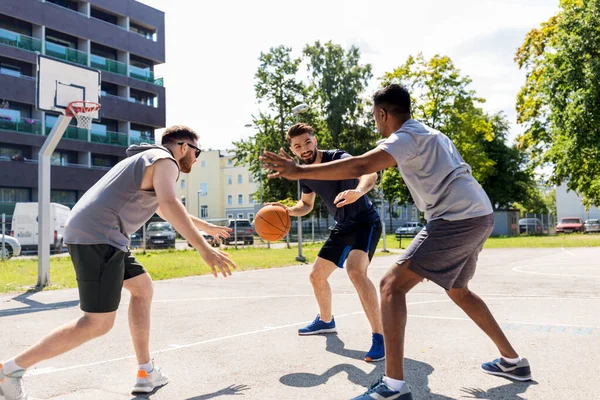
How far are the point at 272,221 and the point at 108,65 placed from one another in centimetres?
4235

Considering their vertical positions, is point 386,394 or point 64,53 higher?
point 64,53

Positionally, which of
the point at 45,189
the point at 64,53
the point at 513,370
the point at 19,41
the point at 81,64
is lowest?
the point at 513,370

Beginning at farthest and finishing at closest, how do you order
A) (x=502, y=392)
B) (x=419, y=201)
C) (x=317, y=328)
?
(x=317, y=328) → (x=419, y=201) → (x=502, y=392)

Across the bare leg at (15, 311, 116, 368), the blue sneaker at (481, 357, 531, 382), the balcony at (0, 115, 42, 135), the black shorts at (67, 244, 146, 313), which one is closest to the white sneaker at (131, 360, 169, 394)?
the bare leg at (15, 311, 116, 368)

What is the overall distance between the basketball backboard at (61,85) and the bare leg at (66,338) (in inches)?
387

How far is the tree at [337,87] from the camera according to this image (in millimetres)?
50750

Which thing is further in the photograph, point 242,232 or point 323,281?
point 242,232

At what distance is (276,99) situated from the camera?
48.6 m

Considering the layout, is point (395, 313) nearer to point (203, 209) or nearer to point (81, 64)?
point (81, 64)

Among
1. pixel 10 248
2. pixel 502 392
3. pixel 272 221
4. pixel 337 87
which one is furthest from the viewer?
pixel 337 87

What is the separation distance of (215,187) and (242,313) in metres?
77.9

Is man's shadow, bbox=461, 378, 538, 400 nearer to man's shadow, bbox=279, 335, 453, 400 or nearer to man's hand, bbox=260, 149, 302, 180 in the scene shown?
man's shadow, bbox=279, 335, 453, 400

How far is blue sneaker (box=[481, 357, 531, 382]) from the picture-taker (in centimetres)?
418

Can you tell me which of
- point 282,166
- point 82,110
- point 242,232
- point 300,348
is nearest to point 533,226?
point 242,232
